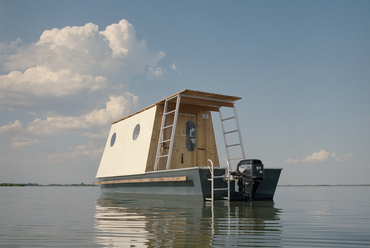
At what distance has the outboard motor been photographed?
24.9 feet

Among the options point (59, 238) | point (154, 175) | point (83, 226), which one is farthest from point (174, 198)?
point (59, 238)

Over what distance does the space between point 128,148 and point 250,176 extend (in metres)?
6.42

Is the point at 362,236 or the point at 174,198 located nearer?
the point at 362,236

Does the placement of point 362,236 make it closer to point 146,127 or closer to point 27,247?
point 27,247

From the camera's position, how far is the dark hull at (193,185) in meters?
8.18

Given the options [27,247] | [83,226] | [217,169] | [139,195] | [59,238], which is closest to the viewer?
[27,247]

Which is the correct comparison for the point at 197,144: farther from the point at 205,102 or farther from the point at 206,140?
the point at 205,102

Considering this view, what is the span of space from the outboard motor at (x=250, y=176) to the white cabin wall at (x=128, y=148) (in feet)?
13.3

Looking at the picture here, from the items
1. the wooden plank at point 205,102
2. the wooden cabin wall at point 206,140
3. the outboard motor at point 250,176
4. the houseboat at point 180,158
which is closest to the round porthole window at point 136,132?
the houseboat at point 180,158

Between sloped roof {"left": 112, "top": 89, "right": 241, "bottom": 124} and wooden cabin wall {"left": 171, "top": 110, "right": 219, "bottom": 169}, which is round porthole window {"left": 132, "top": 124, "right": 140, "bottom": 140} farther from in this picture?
wooden cabin wall {"left": 171, "top": 110, "right": 219, "bottom": 169}

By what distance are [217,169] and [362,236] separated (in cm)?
496

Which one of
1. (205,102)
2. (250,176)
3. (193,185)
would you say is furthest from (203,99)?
(250,176)

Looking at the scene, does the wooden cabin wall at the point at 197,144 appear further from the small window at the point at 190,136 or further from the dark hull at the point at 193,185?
the dark hull at the point at 193,185

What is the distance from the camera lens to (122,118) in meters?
14.2
